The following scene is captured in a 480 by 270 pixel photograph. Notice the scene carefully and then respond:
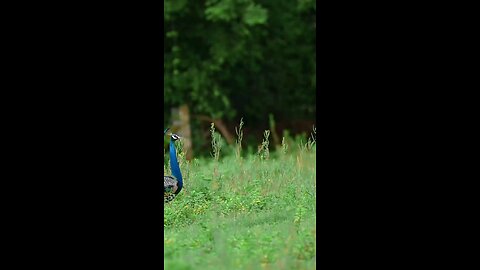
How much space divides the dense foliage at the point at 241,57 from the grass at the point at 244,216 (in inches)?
303

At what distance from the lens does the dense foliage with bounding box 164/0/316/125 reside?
1480cm

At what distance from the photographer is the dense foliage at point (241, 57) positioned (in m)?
14.8

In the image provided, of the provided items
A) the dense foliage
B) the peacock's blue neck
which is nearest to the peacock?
the peacock's blue neck

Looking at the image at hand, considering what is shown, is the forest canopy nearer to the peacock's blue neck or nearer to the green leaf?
the green leaf

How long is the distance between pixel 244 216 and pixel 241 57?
9.86 m

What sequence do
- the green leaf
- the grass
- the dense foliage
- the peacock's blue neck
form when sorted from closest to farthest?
the grass, the peacock's blue neck, the green leaf, the dense foliage

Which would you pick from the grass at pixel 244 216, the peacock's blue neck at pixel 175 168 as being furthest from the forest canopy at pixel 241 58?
the peacock's blue neck at pixel 175 168

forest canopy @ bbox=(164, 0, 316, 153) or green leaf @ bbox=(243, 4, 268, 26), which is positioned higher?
green leaf @ bbox=(243, 4, 268, 26)

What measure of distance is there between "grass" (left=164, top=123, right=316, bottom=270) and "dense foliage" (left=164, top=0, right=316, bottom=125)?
7.70 m

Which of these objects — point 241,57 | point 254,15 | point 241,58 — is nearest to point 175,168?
point 254,15

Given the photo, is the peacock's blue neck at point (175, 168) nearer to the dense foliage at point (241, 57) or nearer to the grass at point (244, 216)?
the grass at point (244, 216)
